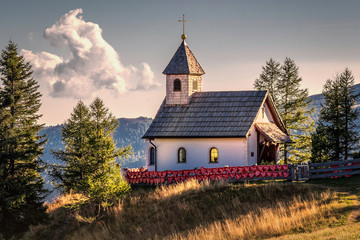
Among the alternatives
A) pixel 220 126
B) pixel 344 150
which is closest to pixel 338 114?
pixel 344 150

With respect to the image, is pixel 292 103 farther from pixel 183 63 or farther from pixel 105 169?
pixel 105 169

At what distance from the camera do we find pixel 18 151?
3550cm

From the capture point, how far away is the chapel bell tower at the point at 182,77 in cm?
4478

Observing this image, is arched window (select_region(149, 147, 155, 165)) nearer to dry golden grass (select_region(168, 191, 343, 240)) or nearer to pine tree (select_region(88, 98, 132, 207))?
pine tree (select_region(88, 98, 132, 207))

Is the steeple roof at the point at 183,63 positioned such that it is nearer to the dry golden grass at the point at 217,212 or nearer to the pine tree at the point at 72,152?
the pine tree at the point at 72,152

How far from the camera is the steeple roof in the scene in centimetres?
→ 4512

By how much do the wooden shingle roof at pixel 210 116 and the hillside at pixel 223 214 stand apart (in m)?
8.54

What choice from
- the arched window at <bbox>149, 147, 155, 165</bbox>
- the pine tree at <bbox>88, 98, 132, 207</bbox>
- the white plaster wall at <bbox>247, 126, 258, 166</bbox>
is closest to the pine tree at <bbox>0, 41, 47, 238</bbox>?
the pine tree at <bbox>88, 98, 132, 207</bbox>

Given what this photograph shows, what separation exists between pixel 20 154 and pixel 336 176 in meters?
22.3

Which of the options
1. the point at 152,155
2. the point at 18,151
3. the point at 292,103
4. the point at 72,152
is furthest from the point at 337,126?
the point at 18,151

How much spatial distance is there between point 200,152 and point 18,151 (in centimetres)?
1479

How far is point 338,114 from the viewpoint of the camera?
47.4 meters

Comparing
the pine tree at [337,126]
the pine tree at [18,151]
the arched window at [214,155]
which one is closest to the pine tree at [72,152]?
the pine tree at [18,151]

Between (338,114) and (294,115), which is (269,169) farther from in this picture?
(294,115)
